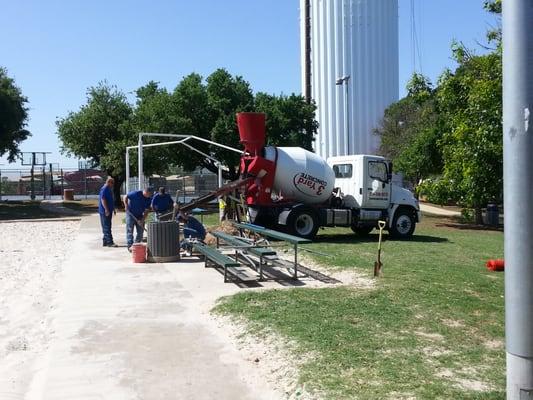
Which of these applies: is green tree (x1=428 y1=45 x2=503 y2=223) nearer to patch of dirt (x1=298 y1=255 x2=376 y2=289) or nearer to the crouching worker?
the crouching worker

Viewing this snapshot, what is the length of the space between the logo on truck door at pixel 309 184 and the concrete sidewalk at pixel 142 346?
6564mm

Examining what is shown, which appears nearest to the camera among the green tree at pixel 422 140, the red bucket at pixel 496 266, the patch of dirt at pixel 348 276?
the patch of dirt at pixel 348 276

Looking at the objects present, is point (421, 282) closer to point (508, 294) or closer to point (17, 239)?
point (508, 294)

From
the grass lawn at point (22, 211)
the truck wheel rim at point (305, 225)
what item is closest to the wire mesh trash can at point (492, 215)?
the truck wheel rim at point (305, 225)

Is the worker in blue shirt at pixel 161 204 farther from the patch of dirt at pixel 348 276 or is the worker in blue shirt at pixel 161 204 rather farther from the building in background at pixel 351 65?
the building in background at pixel 351 65

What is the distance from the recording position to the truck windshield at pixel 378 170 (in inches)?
685

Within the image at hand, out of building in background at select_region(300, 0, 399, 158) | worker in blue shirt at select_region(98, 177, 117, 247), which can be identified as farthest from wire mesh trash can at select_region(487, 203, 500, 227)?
building in background at select_region(300, 0, 399, 158)

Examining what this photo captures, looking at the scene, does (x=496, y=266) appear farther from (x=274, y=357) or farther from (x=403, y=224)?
(x=403, y=224)

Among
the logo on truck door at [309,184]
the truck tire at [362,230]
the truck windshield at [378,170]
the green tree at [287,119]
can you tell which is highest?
the green tree at [287,119]

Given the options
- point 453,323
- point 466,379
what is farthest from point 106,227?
point 466,379

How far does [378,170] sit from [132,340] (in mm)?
12065

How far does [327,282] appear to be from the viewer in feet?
32.4

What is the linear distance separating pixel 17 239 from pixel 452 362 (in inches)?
639

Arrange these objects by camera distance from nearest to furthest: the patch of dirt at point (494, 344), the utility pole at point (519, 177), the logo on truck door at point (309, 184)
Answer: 1. the utility pole at point (519, 177)
2. the patch of dirt at point (494, 344)
3. the logo on truck door at point (309, 184)
